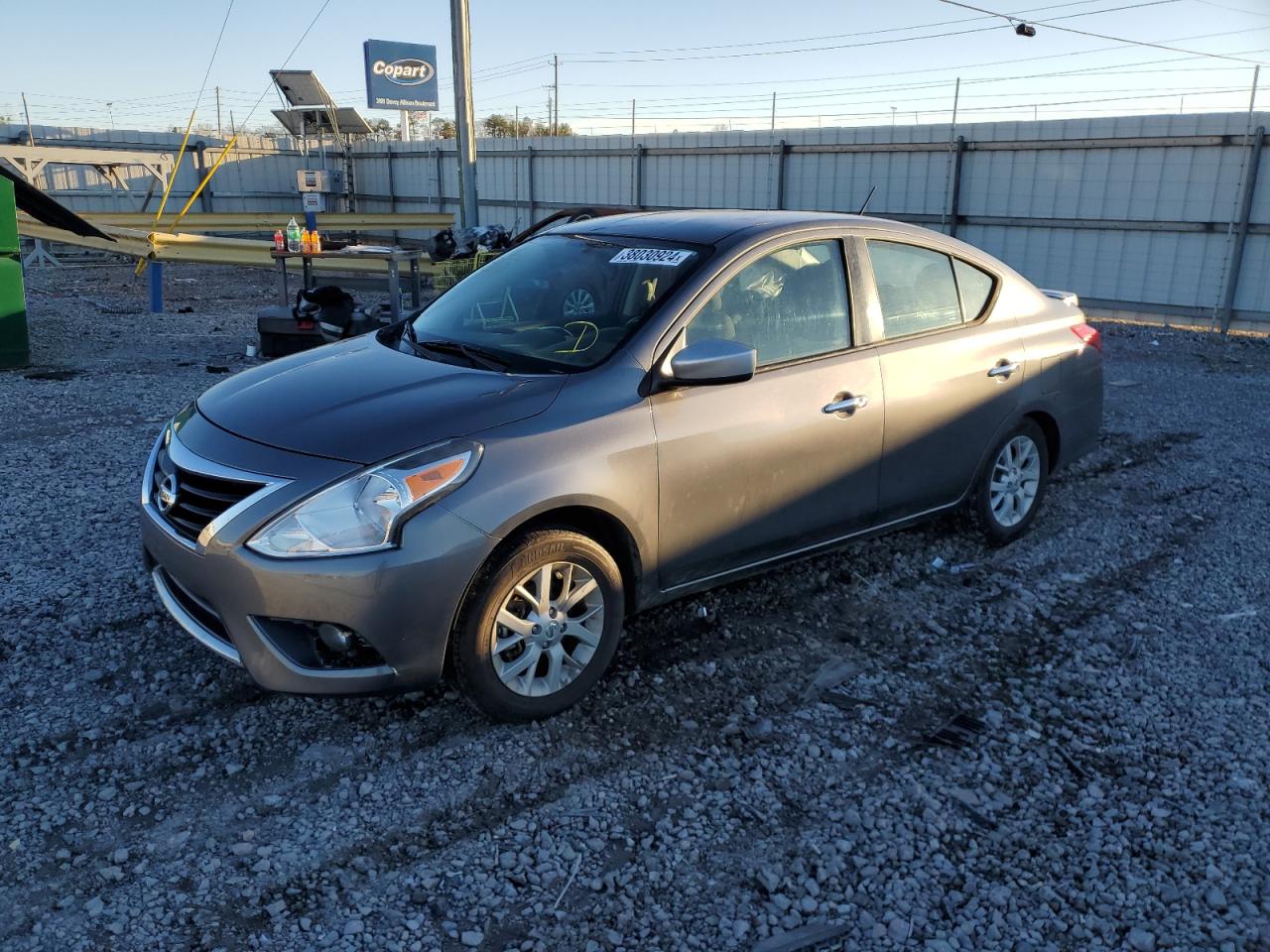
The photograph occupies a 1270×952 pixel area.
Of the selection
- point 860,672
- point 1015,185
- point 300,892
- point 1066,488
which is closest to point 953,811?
point 860,672

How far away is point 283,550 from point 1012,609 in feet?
10.7

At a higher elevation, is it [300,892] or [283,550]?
[283,550]

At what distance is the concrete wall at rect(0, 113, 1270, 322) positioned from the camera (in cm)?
1330

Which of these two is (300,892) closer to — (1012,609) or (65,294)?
(1012,609)

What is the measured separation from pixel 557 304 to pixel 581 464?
1098 millimetres

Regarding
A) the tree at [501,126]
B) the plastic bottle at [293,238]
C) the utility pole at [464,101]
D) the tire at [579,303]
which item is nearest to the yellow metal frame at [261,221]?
the utility pole at [464,101]

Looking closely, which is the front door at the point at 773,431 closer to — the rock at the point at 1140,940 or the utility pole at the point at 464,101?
the rock at the point at 1140,940

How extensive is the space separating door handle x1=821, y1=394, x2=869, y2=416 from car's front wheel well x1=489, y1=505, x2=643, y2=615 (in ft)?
3.57

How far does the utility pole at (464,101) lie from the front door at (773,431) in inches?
440

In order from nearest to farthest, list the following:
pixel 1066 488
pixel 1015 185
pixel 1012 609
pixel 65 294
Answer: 1. pixel 1012 609
2. pixel 1066 488
3. pixel 1015 185
4. pixel 65 294

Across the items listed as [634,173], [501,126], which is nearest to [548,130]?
[501,126]

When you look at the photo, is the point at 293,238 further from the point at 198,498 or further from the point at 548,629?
the point at 548,629

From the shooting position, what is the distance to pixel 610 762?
3428 mm

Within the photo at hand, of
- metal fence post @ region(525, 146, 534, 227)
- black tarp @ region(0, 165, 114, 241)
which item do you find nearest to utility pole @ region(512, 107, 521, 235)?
metal fence post @ region(525, 146, 534, 227)
